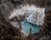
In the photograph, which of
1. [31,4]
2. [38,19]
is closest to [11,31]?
[38,19]

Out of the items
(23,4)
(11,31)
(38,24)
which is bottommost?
(38,24)

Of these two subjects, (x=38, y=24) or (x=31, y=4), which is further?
(x=31, y=4)

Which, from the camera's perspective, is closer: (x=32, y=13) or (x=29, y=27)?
(x=29, y=27)

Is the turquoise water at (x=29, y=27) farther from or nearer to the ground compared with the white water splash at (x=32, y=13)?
nearer to the ground

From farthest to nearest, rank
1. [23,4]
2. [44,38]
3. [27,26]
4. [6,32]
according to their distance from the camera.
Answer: [23,4] → [27,26] → [44,38] → [6,32]

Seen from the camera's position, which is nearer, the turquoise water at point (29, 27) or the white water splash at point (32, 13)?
the turquoise water at point (29, 27)

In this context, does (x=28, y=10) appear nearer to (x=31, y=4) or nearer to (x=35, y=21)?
(x=31, y=4)

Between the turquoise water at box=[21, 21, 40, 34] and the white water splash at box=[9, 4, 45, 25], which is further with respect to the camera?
the white water splash at box=[9, 4, 45, 25]

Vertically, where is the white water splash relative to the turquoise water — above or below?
above
